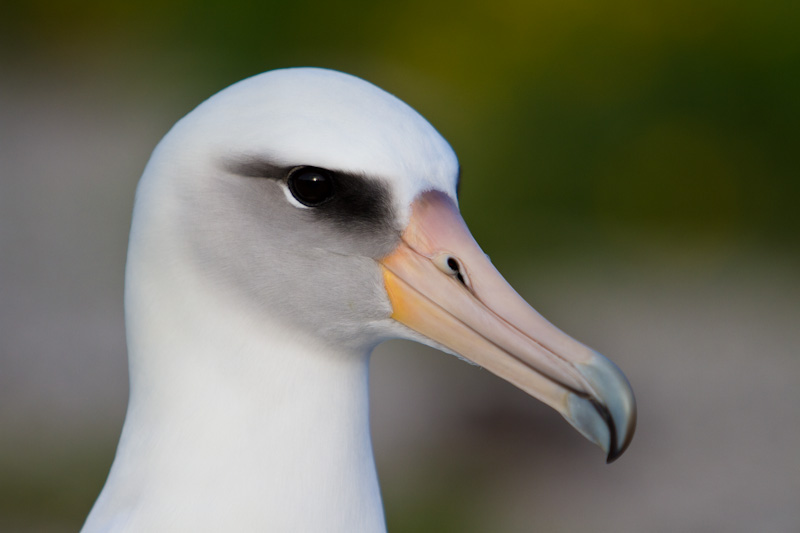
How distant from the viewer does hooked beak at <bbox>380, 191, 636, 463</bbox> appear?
3.61ft

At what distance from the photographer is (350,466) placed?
49.3 inches

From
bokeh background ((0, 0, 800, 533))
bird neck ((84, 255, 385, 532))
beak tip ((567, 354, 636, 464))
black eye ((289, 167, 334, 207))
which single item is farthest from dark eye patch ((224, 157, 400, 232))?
bokeh background ((0, 0, 800, 533))

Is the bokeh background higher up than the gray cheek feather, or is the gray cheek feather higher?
the bokeh background

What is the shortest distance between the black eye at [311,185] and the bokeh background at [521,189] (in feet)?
8.19

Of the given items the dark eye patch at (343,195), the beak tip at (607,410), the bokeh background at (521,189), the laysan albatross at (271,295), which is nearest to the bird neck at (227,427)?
the laysan albatross at (271,295)

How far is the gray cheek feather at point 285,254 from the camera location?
3.92 feet

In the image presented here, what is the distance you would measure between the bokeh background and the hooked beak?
2.44m

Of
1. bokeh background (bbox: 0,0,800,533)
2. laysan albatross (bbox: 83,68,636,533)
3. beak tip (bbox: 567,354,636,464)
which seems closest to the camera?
beak tip (bbox: 567,354,636,464)

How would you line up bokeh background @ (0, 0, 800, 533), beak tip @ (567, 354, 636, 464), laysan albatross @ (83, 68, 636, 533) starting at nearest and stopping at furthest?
beak tip @ (567, 354, 636, 464) < laysan albatross @ (83, 68, 636, 533) < bokeh background @ (0, 0, 800, 533)

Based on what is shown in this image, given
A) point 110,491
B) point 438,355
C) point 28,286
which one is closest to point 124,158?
point 28,286

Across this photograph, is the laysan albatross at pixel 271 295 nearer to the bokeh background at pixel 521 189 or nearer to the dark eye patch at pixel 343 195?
the dark eye patch at pixel 343 195

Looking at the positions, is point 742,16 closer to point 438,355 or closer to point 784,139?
point 784,139

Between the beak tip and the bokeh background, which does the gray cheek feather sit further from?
the bokeh background

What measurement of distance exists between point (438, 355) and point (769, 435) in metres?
1.43
